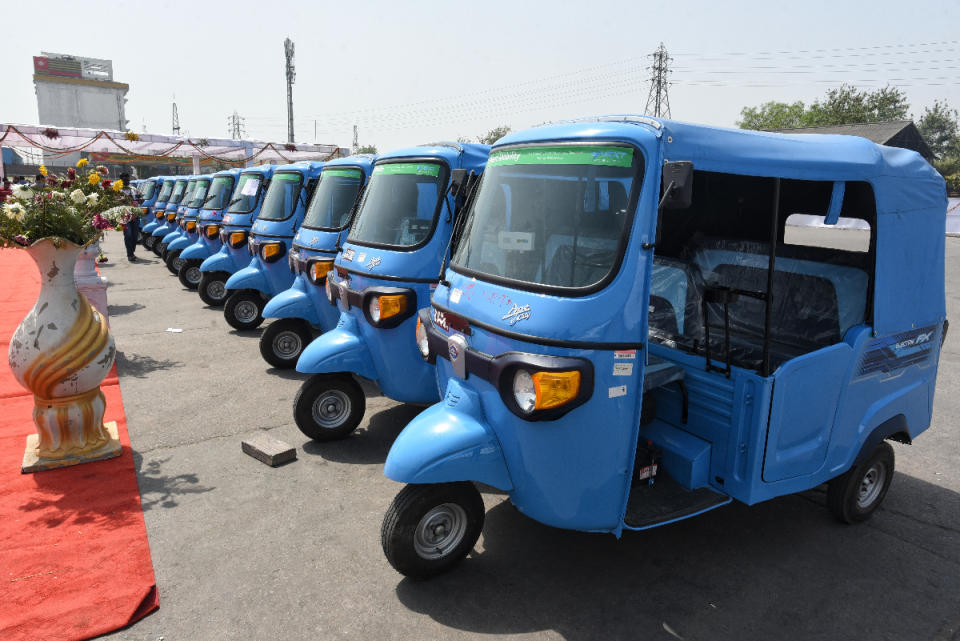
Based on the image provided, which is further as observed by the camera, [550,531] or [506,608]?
[550,531]

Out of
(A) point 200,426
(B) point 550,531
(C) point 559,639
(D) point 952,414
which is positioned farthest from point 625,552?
(D) point 952,414

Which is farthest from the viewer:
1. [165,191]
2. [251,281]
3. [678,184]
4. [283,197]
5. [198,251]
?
[165,191]

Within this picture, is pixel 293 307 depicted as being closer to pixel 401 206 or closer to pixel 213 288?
pixel 401 206

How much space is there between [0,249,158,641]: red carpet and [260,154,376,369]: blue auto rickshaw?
209 centimetres

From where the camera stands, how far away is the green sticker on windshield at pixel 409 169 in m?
5.23

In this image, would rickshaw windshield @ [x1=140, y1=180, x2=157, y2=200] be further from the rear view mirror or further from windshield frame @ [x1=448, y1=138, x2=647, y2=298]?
the rear view mirror

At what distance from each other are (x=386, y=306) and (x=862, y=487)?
3.40 m

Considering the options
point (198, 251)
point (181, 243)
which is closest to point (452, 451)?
point (198, 251)

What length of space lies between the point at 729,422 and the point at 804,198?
1.98 m

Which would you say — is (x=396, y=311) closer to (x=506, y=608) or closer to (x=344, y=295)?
(x=344, y=295)

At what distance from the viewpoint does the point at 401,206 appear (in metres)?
5.31

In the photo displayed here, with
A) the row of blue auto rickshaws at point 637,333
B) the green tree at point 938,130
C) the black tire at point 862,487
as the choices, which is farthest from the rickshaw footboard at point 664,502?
the green tree at point 938,130

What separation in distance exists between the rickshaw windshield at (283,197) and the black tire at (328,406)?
4168 millimetres

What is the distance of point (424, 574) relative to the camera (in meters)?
3.23
